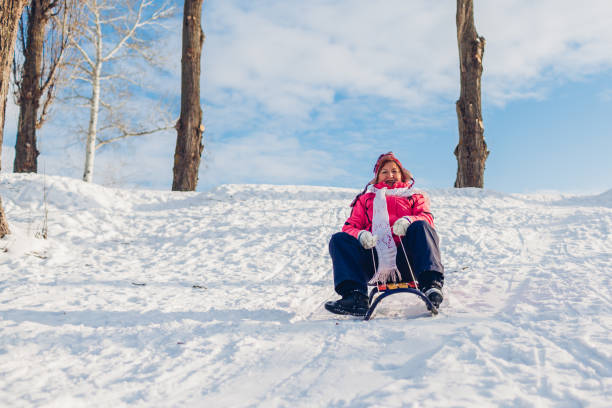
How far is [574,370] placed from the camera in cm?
216

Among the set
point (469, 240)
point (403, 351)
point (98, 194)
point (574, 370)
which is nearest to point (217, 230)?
point (98, 194)

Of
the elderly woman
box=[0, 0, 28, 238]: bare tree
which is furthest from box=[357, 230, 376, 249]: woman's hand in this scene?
box=[0, 0, 28, 238]: bare tree

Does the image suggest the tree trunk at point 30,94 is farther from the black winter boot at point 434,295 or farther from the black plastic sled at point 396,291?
the black winter boot at point 434,295

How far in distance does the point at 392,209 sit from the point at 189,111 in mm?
6278

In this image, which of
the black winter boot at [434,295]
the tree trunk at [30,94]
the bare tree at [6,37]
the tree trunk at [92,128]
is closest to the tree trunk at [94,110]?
the tree trunk at [92,128]

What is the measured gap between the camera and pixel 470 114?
924 centimetres

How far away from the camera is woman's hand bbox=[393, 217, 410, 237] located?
3361mm

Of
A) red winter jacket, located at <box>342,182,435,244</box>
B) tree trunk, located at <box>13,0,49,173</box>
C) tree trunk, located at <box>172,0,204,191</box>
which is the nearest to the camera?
red winter jacket, located at <box>342,182,435,244</box>

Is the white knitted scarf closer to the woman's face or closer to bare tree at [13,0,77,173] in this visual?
the woman's face

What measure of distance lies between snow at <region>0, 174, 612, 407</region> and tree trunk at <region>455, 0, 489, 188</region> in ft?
7.70

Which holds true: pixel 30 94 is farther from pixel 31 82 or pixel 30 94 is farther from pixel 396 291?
pixel 396 291

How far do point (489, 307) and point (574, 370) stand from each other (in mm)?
1246

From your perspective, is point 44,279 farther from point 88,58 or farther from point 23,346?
point 88,58

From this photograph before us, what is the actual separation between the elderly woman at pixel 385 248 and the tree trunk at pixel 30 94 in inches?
341
